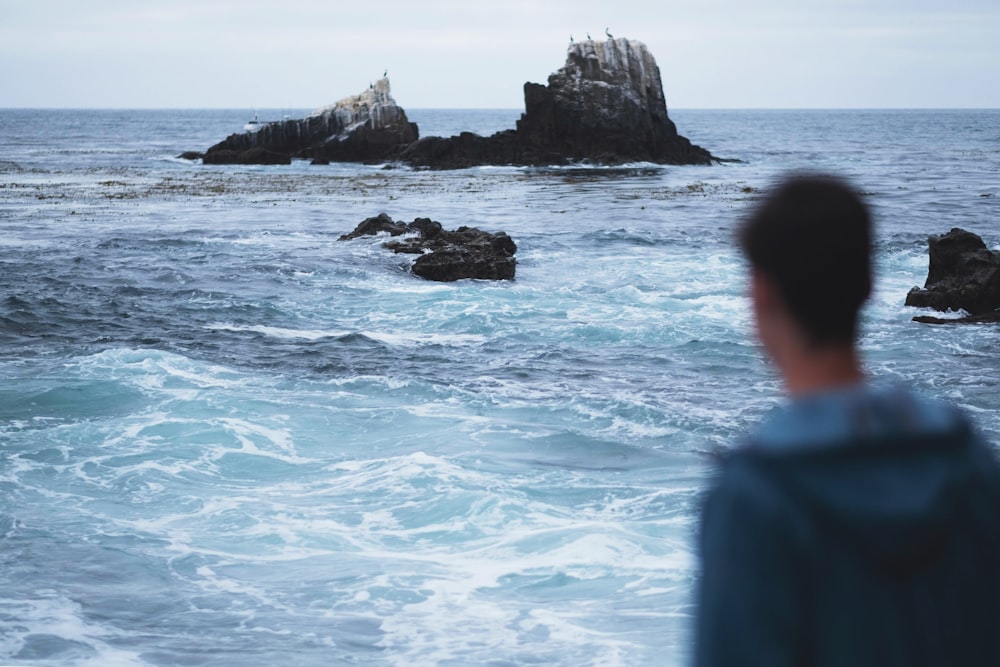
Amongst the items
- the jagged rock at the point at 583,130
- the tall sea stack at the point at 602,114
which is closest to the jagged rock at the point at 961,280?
the jagged rock at the point at 583,130

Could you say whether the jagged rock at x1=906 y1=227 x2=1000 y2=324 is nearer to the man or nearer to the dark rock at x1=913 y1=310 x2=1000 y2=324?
the dark rock at x1=913 y1=310 x2=1000 y2=324

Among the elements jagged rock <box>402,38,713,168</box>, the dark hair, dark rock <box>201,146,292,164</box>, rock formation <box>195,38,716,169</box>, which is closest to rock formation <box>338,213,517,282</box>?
the dark hair

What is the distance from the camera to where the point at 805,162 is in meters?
69.4

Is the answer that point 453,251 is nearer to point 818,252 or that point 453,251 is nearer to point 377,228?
point 377,228

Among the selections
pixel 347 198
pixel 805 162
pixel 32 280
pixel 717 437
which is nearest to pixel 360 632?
pixel 717 437

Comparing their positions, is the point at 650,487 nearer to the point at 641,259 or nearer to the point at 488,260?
the point at 488,260

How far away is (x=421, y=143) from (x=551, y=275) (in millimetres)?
42660

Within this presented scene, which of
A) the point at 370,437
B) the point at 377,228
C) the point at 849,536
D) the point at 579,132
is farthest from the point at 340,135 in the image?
the point at 849,536

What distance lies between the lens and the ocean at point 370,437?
8016mm

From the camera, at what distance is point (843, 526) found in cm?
151

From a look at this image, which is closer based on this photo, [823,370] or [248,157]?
[823,370]

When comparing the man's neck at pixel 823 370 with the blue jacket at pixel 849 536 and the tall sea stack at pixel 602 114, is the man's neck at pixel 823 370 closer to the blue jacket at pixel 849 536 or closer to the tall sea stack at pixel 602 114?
the blue jacket at pixel 849 536

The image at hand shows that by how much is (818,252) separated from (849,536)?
0.40 metres

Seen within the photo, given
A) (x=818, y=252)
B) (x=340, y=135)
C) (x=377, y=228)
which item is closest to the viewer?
(x=818, y=252)
